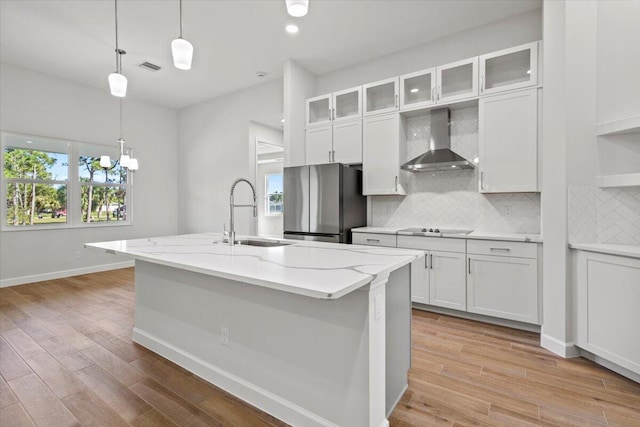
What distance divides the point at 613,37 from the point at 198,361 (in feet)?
12.5

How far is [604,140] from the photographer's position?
94.0 inches

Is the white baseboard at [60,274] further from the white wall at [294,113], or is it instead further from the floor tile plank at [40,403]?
the white wall at [294,113]

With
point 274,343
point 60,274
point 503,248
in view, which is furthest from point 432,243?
point 60,274

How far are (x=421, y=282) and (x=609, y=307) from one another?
1.51 metres

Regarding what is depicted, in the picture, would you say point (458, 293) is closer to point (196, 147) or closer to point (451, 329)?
point (451, 329)

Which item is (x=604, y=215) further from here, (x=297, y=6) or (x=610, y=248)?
(x=297, y=6)

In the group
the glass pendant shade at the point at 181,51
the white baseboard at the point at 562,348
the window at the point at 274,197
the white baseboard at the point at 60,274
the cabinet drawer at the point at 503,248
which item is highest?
the glass pendant shade at the point at 181,51

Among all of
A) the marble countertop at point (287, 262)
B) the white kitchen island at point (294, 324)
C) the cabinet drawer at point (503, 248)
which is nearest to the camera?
the marble countertop at point (287, 262)

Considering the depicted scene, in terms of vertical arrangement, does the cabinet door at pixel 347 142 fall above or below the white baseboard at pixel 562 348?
above

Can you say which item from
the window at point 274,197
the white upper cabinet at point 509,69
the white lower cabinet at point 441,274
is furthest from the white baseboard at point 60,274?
the white upper cabinet at point 509,69

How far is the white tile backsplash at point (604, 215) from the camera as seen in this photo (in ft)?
7.60

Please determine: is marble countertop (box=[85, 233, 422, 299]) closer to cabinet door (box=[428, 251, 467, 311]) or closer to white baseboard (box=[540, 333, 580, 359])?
cabinet door (box=[428, 251, 467, 311])

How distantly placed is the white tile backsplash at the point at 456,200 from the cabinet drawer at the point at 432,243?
0.57 meters

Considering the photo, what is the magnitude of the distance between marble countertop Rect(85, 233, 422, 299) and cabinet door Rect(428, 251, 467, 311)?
1.43 m
